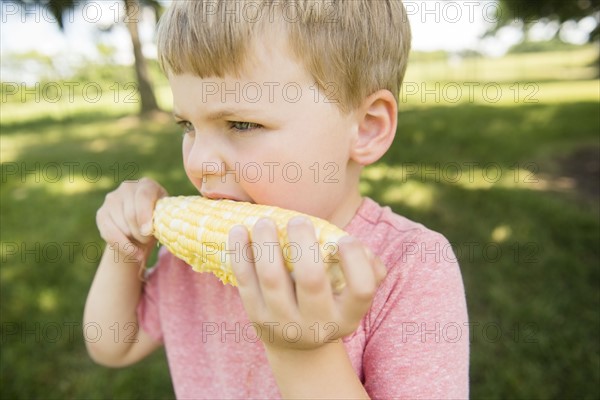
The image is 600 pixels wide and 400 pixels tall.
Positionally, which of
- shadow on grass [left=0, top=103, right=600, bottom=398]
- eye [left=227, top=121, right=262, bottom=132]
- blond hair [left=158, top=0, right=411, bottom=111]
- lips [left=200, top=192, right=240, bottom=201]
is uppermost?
blond hair [left=158, top=0, right=411, bottom=111]

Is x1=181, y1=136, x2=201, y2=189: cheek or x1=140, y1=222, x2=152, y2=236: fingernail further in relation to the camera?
x1=140, y1=222, x2=152, y2=236: fingernail

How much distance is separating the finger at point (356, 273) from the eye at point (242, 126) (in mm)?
391

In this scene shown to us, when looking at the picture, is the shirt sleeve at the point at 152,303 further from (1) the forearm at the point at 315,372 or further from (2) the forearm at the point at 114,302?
(1) the forearm at the point at 315,372

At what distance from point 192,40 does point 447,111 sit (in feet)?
29.2

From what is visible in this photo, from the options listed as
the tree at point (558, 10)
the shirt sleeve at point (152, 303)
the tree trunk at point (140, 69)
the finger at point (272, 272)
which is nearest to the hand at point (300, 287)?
the finger at point (272, 272)

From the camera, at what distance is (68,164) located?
6801 mm

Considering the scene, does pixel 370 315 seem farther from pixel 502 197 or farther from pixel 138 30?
pixel 138 30

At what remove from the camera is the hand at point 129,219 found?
4.14 feet

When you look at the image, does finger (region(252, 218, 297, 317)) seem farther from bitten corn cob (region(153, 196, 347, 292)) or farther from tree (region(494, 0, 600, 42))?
tree (region(494, 0, 600, 42))

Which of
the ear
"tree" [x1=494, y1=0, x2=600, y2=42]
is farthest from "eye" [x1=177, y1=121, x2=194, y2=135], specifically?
"tree" [x1=494, y1=0, x2=600, y2=42]

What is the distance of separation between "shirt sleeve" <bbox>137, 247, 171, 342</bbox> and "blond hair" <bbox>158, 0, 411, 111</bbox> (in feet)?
1.72

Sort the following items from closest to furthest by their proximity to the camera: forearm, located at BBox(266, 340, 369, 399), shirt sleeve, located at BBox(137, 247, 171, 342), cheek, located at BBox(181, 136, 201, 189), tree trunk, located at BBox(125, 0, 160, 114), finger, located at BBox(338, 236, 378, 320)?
finger, located at BBox(338, 236, 378, 320) < forearm, located at BBox(266, 340, 369, 399) < cheek, located at BBox(181, 136, 201, 189) < shirt sleeve, located at BBox(137, 247, 171, 342) < tree trunk, located at BBox(125, 0, 160, 114)

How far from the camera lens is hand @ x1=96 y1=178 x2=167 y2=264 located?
49.6 inches

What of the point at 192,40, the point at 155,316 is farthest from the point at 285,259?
the point at 155,316
